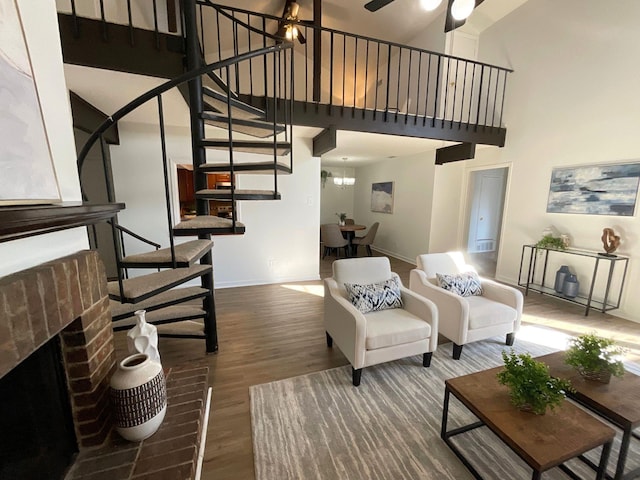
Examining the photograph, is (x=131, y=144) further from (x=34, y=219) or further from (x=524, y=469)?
(x=524, y=469)

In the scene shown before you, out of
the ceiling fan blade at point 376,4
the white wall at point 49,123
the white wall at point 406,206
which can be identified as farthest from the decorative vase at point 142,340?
the white wall at point 406,206

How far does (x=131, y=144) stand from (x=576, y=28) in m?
5.92

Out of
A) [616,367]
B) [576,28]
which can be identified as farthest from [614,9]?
[616,367]

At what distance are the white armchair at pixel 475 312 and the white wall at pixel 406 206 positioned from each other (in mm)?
2903

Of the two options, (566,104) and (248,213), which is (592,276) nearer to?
(566,104)

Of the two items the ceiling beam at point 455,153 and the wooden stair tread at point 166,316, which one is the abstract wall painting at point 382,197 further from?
the wooden stair tread at point 166,316

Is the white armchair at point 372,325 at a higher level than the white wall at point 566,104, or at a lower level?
lower

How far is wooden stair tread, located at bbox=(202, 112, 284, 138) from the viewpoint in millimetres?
2129

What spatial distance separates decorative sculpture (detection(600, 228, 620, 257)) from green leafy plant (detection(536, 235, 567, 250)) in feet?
1.44

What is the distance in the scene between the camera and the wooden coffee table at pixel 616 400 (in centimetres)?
130

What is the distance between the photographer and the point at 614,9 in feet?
10.4

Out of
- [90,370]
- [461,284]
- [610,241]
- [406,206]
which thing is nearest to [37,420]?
[90,370]

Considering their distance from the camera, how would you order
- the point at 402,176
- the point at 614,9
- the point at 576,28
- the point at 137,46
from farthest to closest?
the point at 402,176 < the point at 576,28 < the point at 614,9 < the point at 137,46

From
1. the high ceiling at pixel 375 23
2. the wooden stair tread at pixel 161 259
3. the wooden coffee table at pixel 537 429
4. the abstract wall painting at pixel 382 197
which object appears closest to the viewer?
the wooden coffee table at pixel 537 429
